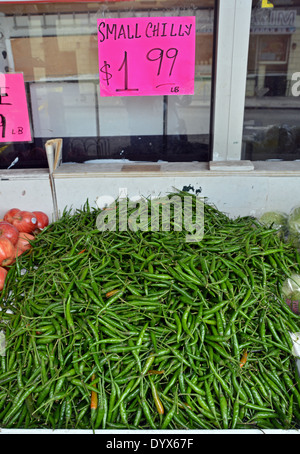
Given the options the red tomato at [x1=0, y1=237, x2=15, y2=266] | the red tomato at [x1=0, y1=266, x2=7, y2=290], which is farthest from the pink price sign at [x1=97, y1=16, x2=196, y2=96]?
the red tomato at [x1=0, y1=266, x2=7, y2=290]

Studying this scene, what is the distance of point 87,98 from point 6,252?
269 cm

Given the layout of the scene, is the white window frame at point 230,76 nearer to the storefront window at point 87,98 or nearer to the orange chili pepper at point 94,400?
the storefront window at point 87,98

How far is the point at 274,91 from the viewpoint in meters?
3.93

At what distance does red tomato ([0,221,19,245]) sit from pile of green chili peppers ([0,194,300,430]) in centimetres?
48

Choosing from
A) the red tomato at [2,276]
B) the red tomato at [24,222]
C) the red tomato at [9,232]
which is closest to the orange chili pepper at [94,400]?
the red tomato at [2,276]

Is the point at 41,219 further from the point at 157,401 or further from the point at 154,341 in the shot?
the point at 157,401

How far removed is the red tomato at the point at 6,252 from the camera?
2.54m

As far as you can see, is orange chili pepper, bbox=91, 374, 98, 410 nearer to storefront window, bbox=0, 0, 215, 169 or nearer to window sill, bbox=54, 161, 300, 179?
window sill, bbox=54, 161, 300, 179

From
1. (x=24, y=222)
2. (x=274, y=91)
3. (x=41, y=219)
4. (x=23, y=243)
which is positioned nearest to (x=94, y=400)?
(x=23, y=243)

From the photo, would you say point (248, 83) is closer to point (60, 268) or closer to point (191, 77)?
point (191, 77)

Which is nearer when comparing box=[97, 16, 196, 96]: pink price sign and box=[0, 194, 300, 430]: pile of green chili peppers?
box=[0, 194, 300, 430]: pile of green chili peppers

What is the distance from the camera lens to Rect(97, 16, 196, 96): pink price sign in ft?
10.2

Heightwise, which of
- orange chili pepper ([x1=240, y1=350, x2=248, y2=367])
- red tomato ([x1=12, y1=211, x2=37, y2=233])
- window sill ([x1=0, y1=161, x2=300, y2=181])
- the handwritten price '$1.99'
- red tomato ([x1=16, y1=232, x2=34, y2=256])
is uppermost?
the handwritten price '$1.99'

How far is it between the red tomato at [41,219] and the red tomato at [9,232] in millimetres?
315
